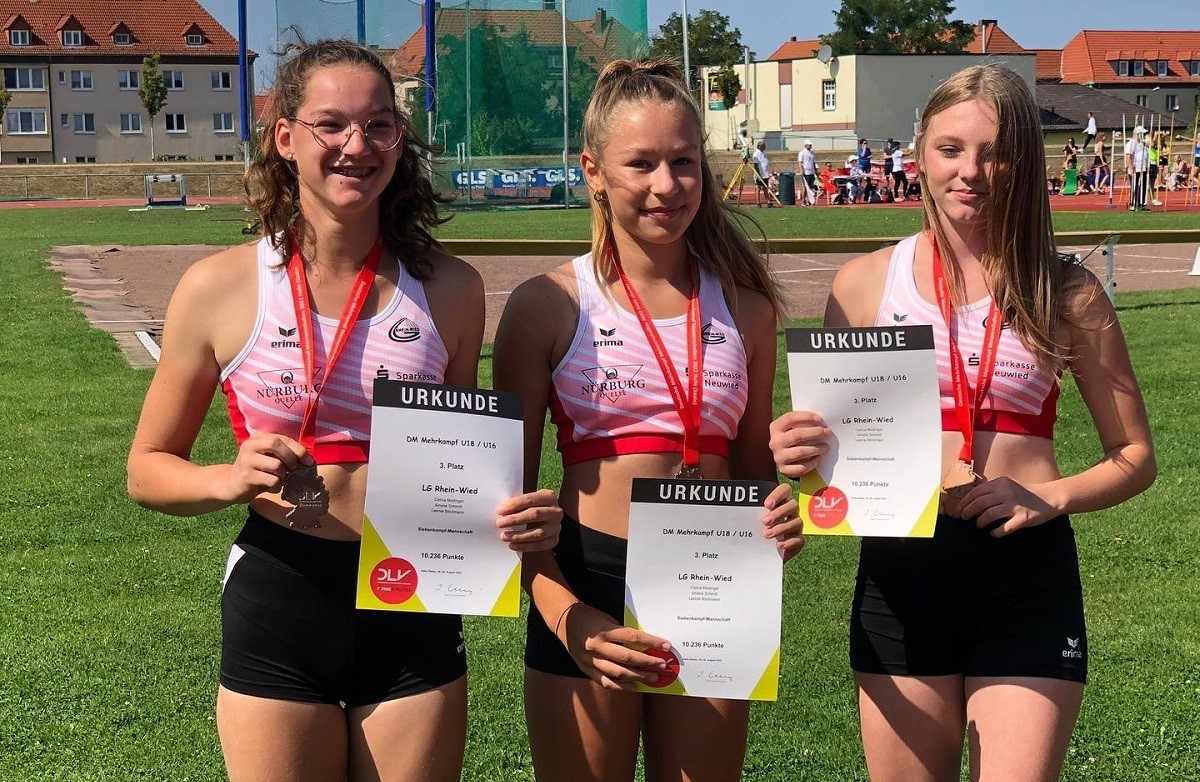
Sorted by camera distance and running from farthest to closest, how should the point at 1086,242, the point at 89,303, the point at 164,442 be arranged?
the point at 89,303
the point at 1086,242
the point at 164,442

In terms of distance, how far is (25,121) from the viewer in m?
88.5

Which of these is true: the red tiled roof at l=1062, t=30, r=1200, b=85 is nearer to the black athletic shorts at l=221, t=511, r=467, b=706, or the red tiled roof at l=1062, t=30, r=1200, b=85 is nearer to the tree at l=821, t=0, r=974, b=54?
the tree at l=821, t=0, r=974, b=54

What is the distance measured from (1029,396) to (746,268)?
715 millimetres

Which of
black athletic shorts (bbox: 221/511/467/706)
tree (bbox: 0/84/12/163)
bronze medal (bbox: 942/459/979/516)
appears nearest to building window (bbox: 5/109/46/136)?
tree (bbox: 0/84/12/163)

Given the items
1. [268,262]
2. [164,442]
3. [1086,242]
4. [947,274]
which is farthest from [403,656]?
[1086,242]

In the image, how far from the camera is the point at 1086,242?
12461 mm

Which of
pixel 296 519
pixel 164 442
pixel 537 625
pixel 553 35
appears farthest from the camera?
pixel 553 35

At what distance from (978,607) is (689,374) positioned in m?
0.84

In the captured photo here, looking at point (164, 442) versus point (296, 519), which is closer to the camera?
point (296, 519)

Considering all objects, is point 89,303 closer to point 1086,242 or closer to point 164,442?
point 1086,242

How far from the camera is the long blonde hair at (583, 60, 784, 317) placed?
308cm

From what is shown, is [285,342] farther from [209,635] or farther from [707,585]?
[209,635]

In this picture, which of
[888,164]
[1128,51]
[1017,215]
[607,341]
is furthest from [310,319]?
[1128,51]

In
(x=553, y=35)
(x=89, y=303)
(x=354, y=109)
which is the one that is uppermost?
(x=553, y=35)
